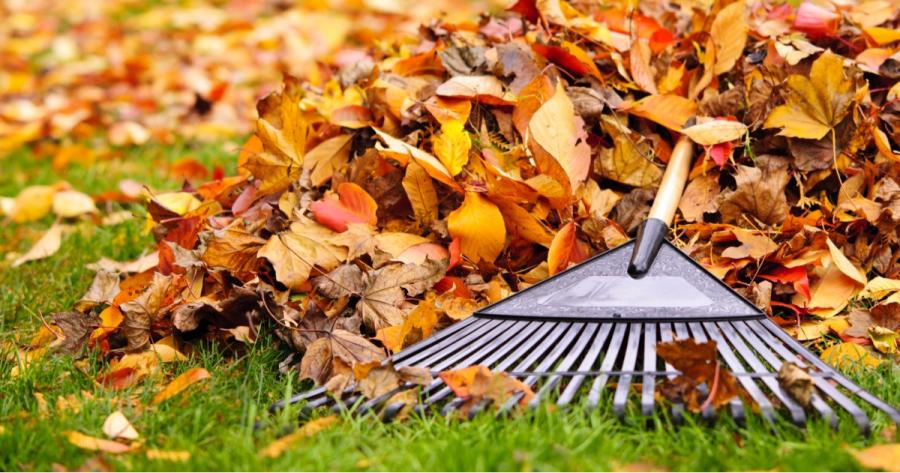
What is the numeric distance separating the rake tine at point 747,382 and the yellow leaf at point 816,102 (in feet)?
2.00

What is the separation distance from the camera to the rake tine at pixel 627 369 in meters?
1.42

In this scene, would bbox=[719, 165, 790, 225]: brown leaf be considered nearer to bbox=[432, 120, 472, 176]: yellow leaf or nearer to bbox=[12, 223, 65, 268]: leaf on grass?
bbox=[432, 120, 472, 176]: yellow leaf


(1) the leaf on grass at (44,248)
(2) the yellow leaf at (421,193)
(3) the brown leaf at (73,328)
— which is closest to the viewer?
(3) the brown leaf at (73,328)

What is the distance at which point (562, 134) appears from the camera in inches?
76.0

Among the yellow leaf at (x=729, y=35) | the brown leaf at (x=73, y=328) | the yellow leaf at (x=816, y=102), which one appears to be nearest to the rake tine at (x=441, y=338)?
the brown leaf at (x=73, y=328)

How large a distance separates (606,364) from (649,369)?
7cm

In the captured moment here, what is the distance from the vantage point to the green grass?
4.46 ft

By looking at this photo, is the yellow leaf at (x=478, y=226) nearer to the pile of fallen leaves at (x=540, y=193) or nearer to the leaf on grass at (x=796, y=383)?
the pile of fallen leaves at (x=540, y=193)

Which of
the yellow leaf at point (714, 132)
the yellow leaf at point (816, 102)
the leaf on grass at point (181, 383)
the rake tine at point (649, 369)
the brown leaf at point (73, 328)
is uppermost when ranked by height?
the yellow leaf at point (816, 102)

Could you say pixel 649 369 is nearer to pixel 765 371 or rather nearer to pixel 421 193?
pixel 765 371

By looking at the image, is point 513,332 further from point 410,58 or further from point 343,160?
point 410,58

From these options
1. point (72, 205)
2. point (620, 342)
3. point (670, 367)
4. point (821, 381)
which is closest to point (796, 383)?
point (821, 381)

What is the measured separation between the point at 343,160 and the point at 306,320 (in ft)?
1.82

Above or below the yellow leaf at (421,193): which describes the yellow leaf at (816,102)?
above
